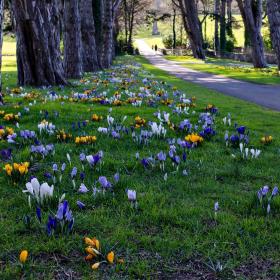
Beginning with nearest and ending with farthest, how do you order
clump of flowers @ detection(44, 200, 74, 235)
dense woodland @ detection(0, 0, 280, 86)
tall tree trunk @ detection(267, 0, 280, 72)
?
clump of flowers @ detection(44, 200, 74, 235), dense woodland @ detection(0, 0, 280, 86), tall tree trunk @ detection(267, 0, 280, 72)

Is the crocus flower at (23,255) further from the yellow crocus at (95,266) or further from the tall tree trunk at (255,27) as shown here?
the tall tree trunk at (255,27)

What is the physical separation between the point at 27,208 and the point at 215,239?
177cm

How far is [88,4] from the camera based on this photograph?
29219 mm

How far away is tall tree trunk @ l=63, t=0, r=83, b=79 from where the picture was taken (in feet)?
73.3

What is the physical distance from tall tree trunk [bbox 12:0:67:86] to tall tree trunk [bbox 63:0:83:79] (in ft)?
21.2

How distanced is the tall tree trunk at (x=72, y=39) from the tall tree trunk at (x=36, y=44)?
6.47 meters

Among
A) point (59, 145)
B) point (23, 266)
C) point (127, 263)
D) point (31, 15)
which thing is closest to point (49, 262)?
point (23, 266)

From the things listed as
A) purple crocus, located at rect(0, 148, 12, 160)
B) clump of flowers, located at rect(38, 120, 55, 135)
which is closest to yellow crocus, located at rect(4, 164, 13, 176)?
purple crocus, located at rect(0, 148, 12, 160)

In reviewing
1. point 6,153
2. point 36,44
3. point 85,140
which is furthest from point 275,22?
point 6,153

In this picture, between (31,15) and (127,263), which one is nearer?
(127,263)

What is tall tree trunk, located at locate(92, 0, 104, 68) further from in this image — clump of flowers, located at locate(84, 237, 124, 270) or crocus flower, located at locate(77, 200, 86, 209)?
clump of flowers, located at locate(84, 237, 124, 270)

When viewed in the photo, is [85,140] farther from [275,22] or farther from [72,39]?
[275,22]

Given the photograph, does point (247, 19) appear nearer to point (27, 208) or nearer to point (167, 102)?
point (167, 102)

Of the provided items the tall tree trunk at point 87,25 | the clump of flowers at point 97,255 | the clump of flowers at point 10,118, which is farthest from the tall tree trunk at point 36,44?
the tall tree trunk at point 87,25
